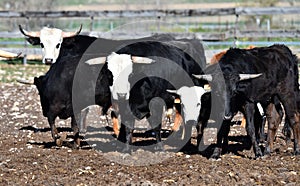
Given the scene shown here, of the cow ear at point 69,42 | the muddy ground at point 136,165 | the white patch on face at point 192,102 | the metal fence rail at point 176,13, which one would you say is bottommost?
the muddy ground at point 136,165

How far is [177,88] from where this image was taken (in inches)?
416

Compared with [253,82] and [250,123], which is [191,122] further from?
[253,82]

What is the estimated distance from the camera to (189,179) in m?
7.86

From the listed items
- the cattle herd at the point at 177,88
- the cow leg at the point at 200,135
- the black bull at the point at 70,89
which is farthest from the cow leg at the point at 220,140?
the black bull at the point at 70,89

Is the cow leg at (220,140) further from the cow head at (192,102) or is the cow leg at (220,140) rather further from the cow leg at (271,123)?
the cow leg at (271,123)

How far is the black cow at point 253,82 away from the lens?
9.09m

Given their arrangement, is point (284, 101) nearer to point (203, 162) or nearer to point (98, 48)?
point (203, 162)

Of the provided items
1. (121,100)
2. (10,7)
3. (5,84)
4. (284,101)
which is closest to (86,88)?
(121,100)

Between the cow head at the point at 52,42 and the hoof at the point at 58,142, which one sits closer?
the hoof at the point at 58,142

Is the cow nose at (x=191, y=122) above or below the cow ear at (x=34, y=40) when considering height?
below

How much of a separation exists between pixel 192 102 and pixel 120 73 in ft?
3.93

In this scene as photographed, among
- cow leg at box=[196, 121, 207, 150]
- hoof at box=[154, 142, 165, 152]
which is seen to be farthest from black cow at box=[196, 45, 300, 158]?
hoof at box=[154, 142, 165, 152]

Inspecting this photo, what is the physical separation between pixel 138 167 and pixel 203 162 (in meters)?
0.98

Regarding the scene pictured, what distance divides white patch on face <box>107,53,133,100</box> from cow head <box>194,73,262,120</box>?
52.5 inches
